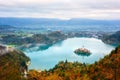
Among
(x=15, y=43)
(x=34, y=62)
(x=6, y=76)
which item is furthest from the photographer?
(x=15, y=43)

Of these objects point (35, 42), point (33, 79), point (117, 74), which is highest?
point (117, 74)

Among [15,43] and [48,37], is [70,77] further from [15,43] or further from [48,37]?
[48,37]

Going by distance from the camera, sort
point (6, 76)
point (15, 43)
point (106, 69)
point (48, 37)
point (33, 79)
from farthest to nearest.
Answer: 1. point (48, 37)
2. point (15, 43)
3. point (33, 79)
4. point (106, 69)
5. point (6, 76)

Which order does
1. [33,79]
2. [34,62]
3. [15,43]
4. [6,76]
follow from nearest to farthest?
1. [6,76]
2. [33,79]
3. [34,62]
4. [15,43]

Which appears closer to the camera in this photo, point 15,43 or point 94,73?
point 94,73

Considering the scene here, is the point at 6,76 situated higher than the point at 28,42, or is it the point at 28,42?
the point at 6,76

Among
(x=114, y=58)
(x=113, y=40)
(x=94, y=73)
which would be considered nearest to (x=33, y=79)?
(x=94, y=73)

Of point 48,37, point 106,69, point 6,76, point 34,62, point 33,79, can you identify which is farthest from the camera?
point 48,37

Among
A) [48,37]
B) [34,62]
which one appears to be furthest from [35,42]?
[34,62]

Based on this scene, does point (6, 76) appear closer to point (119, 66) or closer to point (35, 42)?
point (119, 66)
